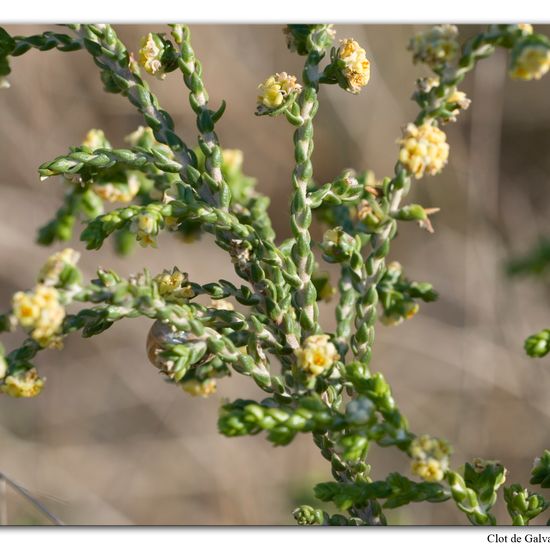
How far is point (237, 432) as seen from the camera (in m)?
1.61

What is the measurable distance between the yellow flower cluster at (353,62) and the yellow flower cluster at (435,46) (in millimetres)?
271

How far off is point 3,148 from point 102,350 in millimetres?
1737

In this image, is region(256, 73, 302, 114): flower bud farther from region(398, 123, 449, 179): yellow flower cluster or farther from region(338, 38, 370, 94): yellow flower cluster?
region(398, 123, 449, 179): yellow flower cluster

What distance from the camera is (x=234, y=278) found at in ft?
17.8

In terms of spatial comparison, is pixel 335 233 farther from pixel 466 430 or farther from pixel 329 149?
pixel 329 149

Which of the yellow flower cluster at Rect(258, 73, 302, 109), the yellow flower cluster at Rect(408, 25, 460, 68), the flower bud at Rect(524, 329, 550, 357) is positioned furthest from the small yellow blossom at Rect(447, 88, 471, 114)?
the flower bud at Rect(524, 329, 550, 357)

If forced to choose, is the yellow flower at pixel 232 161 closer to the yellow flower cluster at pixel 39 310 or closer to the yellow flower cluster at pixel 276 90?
the yellow flower cluster at pixel 276 90

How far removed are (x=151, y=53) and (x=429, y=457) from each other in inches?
50.2

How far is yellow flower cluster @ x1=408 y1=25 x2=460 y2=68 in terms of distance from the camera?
1.62m

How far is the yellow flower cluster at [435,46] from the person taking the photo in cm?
162

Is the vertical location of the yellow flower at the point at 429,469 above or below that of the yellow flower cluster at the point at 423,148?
below

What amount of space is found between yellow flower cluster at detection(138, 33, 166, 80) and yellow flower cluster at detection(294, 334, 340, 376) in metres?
0.88

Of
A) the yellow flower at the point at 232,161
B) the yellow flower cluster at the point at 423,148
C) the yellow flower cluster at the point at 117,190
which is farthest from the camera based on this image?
the yellow flower at the point at 232,161

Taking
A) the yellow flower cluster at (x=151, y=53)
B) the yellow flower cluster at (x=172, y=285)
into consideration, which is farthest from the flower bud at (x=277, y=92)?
the yellow flower cluster at (x=172, y=285)
